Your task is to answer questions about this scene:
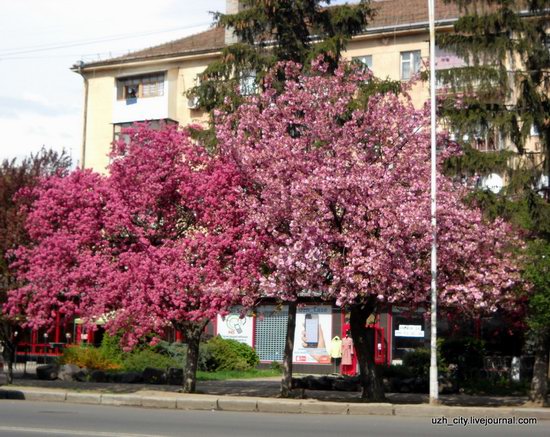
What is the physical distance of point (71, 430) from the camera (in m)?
13.6

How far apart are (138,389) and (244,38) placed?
10.9 meters

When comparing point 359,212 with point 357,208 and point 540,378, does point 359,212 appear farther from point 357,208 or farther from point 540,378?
point 540,378

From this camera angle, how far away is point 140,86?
4394 centimetres

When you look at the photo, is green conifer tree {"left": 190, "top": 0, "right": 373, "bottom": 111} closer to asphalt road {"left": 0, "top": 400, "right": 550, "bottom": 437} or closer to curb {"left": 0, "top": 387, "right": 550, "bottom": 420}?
curb {"left": 0, "top": 387, "right": 550, "bottom": 420}

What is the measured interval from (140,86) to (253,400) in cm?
2676

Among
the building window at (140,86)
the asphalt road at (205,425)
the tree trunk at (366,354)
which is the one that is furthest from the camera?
the building window at (140,86)

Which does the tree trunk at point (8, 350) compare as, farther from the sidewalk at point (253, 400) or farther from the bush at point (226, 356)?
the bush at point (226, 356)

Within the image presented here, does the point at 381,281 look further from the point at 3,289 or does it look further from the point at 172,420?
the point at 3,289

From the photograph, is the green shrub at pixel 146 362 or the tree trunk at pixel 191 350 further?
the green shrub at pixel 146 362

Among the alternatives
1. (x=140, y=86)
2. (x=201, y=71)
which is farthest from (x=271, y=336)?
(x=140, y=86)

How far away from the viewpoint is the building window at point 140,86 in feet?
142

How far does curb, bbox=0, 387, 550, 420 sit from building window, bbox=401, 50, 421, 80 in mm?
21323

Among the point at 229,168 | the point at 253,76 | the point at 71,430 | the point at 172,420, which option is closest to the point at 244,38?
the point at 253,76

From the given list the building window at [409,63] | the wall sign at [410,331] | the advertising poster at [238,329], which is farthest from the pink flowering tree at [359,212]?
the building window at [409,63]
